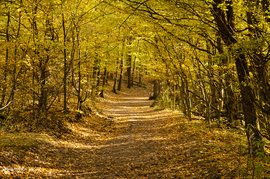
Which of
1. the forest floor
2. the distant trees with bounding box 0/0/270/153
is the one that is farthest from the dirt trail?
the distant trees with bounding box 0/0/270/153

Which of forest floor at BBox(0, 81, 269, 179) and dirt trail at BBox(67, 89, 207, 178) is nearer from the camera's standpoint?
forest floor at BBox(0, 81, 269, 179)

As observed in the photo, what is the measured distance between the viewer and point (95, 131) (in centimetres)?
1141

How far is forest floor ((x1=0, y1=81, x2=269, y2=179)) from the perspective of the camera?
5.39 metres

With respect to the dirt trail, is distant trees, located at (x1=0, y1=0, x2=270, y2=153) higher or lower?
higher

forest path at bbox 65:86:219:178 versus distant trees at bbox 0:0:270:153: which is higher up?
distant trees at bbox 0:0:270:153

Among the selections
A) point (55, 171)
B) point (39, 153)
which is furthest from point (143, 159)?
point (39, 153)

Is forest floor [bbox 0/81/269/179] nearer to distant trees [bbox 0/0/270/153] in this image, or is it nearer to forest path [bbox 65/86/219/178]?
forest path [bbox 65/86/219/178]

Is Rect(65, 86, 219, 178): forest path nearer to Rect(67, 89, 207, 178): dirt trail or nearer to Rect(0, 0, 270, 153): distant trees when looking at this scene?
Rect(67, 89, 207, 178): dirt trail

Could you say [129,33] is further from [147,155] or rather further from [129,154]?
[147,155]

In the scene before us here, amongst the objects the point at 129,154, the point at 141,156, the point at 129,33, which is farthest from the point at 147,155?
the point at 129,33

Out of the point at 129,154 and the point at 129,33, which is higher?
the point at 129,33

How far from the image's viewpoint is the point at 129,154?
25.3 feet

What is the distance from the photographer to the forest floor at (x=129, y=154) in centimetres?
539

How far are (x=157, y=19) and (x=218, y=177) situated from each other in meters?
4.16
